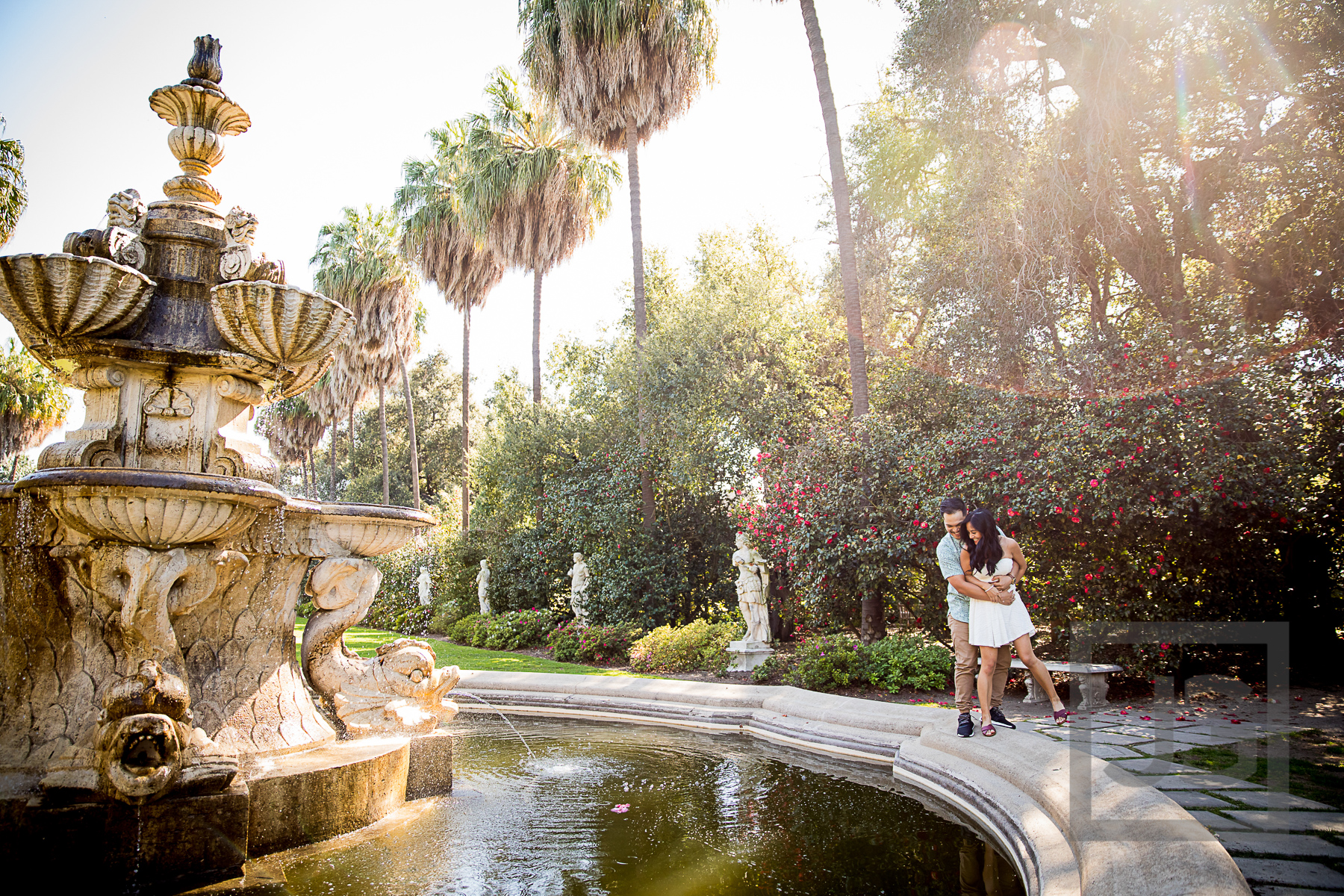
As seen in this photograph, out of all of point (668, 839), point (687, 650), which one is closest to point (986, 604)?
point (668, 839)

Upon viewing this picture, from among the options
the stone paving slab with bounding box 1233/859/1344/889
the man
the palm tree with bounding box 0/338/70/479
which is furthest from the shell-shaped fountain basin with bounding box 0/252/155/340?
the palm tree with bounding box 0/338/70/479

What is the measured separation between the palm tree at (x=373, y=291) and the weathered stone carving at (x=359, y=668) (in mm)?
21286

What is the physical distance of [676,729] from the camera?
7020 mm

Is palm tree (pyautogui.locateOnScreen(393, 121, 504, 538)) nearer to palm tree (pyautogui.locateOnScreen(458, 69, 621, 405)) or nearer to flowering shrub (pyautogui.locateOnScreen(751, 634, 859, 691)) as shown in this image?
palm tree (pyautogui.locateOnScreen(458, 69, 621, 405))

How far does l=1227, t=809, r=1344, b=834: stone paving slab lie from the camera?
3.36 metres

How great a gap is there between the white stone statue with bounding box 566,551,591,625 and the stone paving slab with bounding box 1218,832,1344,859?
12203mm

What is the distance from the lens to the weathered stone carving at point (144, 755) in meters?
3.33

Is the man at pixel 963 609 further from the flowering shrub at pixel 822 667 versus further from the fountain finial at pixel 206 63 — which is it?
the fountain finial at pixel 206 63

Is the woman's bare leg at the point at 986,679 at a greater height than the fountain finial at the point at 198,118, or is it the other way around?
the fountain finial at the point at 198,118

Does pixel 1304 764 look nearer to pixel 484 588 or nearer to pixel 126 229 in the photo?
pixel 126 229

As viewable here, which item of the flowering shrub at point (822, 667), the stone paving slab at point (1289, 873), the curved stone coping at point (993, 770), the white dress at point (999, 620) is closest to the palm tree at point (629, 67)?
the flowering shrub at point (822, 667)

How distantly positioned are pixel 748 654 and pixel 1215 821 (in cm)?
680

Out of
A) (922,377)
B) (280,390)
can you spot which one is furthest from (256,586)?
(922,377)

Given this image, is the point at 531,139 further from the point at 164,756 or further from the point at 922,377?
the point at 164,756
